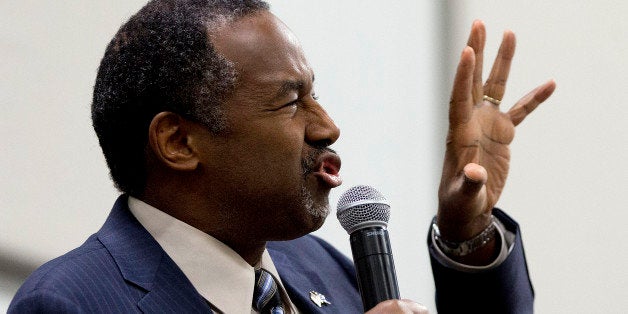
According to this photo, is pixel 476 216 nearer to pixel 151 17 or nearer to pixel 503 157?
pixel 503 157

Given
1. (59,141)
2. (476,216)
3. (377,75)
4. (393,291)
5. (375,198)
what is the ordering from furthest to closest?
(377,75), (59,141), (476,216), (375,198), (393,291)

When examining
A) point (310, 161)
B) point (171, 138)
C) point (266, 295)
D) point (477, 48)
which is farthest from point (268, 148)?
point (477, 48)

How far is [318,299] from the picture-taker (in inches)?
92.8

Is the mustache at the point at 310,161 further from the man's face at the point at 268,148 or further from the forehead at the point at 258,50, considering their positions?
the forehead at the point at 258,50

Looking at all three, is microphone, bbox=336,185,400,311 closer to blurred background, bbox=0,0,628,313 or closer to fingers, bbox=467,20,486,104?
fingers, bbox=467,20,486,104

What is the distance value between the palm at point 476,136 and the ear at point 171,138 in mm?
632

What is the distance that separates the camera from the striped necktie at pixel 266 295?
2.16m

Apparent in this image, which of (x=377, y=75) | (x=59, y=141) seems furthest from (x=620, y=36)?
(x=59, y=141)

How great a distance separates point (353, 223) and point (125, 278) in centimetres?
45

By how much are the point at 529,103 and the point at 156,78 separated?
38.0 inches

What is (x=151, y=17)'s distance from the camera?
2217 mm

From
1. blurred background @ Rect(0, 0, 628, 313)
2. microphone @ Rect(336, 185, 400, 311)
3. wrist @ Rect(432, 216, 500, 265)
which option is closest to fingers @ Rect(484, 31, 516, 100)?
wrist @ Rect(432, 216, 500, 265)

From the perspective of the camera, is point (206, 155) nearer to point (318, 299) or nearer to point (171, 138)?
point (171, 138)

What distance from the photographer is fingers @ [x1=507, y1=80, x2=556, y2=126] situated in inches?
102
